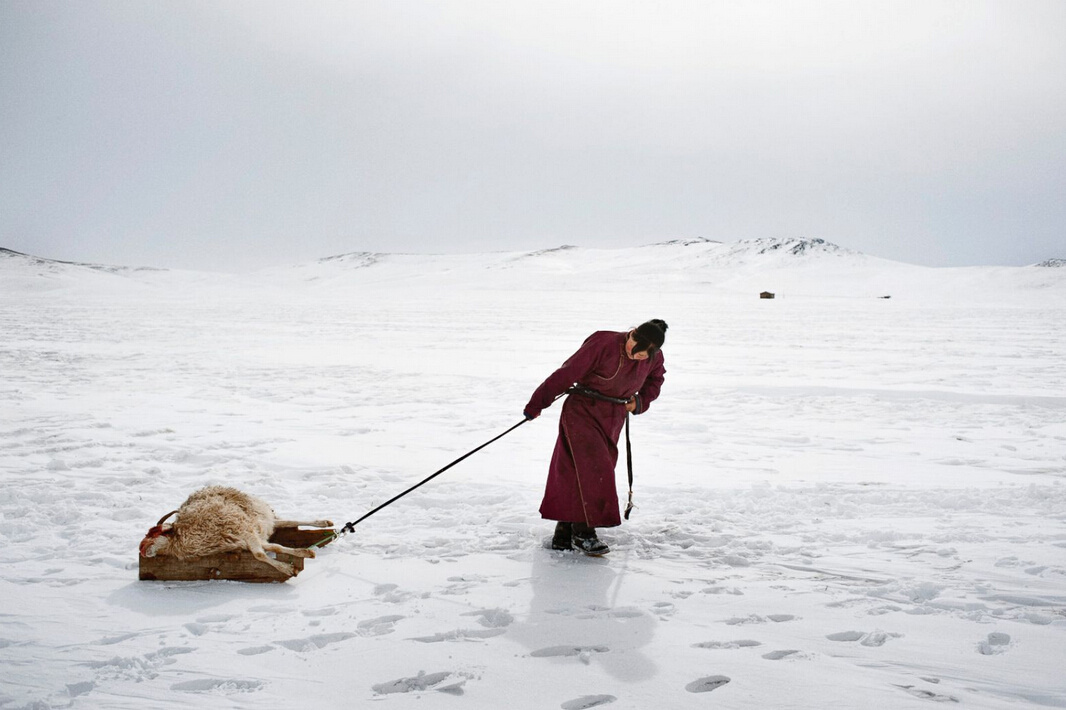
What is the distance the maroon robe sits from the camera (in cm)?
427

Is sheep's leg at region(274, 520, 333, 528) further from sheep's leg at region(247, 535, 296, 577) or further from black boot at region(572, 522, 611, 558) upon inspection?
black boot at region(572, 522, 611, 558)

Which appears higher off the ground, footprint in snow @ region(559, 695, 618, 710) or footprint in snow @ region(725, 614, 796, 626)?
footprint in snow @ region(725, 614, 796, 626)

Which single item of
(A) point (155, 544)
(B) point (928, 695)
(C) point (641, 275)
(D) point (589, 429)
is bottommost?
(B) point (928, 695)

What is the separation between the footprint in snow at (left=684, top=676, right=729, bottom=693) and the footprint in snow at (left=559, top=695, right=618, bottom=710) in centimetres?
Answer: 33

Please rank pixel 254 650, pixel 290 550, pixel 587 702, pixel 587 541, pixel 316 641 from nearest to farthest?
pixel 587 702 → pixel 254 650 → pixel 316 641 → pixel 290 550 → pixel 587 541

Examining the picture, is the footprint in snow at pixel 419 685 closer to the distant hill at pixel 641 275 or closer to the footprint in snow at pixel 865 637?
the footprint in snow at pixel 865 637

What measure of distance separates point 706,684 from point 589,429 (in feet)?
5.82

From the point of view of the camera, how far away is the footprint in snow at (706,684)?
2820 mm

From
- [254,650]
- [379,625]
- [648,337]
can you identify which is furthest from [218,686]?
[648,337]

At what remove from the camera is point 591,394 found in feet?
14.3

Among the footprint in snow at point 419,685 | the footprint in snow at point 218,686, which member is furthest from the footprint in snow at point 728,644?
the footprint in snow at point 218,686

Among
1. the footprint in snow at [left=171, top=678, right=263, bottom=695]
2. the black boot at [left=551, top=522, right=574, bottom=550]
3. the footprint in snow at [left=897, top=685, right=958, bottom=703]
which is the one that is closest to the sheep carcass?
the footprint in snow at [left=171, top=678, right=263, bottom=695]

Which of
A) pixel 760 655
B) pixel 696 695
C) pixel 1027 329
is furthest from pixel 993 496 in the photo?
pixel 1027 329

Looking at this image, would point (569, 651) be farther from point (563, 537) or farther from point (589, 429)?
point (589, 429)
